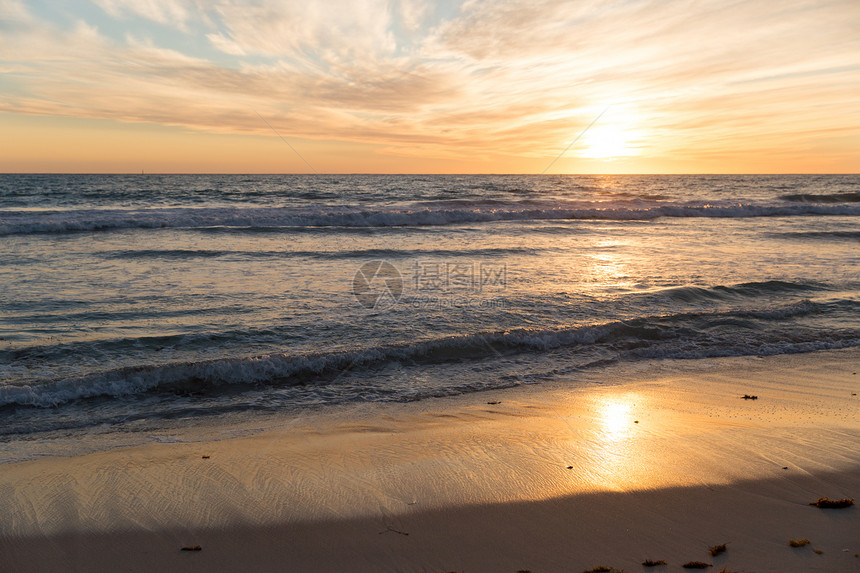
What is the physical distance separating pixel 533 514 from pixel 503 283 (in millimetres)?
7873

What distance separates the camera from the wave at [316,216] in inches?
792

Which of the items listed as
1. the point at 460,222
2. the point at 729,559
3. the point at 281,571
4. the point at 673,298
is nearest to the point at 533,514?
the point at 729,559

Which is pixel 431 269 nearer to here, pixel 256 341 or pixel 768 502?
pixel 256 341

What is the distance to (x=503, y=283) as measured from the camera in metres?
11.0

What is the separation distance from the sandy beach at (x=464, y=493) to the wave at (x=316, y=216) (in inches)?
720

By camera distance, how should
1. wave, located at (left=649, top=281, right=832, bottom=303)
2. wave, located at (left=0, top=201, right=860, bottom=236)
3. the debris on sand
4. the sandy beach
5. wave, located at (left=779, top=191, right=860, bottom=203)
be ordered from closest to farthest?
the sandy beach < the debris on sand < wave, located at (left=649, top=281, right=832, bottom=303) < wave, located at (left=0, top=201, right=860, bottom=236) < wave, located at (left=779, top=191, right=860, bottom=203)

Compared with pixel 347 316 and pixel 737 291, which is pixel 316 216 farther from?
pixel 737 291

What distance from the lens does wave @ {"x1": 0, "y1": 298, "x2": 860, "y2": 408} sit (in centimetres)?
559

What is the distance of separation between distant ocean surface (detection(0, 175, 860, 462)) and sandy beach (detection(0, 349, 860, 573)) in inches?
35.9
